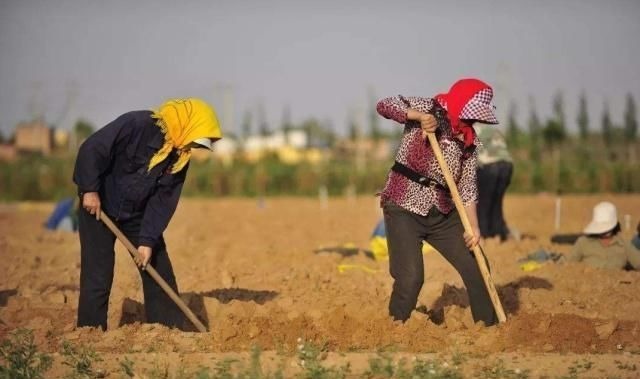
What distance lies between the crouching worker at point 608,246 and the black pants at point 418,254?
11.2 ft

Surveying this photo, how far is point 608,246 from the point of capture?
10.3 m

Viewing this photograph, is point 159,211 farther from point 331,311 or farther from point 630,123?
point 630,123

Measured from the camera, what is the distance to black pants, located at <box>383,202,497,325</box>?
6.80 metres

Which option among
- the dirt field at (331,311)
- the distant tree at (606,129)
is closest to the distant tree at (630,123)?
the distant tree at (606,129)

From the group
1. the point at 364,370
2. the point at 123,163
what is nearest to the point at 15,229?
the point at 123,163

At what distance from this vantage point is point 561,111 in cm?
5731

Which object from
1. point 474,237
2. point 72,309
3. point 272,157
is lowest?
point 272,157

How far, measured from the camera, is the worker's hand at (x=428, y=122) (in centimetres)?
643

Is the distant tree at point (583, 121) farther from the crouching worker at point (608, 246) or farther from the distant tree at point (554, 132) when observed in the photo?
the crouching worker at point (608, 246)

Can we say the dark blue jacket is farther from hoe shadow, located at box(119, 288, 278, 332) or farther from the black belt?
the black belt

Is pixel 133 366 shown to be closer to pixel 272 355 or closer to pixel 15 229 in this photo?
pixel 272 355

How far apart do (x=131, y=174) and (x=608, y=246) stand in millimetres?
5235

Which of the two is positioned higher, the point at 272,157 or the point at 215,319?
the point at 215,319

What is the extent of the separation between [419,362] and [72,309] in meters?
3.50
